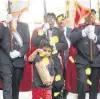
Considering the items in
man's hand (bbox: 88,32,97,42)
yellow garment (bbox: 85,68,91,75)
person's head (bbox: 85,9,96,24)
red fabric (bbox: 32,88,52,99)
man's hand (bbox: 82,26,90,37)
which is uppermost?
person's head (bbox: 85,9,96,24)

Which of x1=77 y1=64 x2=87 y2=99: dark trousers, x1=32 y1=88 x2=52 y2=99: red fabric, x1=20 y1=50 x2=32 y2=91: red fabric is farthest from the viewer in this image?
x1=20 y1=50 x2=32 y2=91: red fabric

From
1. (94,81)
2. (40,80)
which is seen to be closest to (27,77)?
(94,81)

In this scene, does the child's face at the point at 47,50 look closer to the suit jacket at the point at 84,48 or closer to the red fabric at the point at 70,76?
the suit jacket at the point at 84,48

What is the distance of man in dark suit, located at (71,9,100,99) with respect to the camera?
296 inches

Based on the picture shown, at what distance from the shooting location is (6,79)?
24.1 ft

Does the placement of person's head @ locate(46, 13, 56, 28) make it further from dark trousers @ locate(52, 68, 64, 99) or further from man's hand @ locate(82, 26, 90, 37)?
dark trousers @ locate(52, 68, 64, 99)

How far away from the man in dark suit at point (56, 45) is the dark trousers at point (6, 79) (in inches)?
24.6

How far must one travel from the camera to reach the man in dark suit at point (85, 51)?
752cm

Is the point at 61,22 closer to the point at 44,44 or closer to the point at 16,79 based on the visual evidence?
the point at 16,79

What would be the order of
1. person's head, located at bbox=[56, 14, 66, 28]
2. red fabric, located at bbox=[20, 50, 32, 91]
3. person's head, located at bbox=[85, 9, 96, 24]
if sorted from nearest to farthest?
1. person's head, located at bbox=[85, 9, 96, 24]
2. red fabric, located at bbox=[20, 50, 32, 91]
3. person's head, located at bbox=[56, 14, 66, 28]

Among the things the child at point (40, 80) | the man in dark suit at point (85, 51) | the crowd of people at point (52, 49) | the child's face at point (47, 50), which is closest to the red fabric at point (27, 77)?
Answer: the crowd of people at point (52, 49)

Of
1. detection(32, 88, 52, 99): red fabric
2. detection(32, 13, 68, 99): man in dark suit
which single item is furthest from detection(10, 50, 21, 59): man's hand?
detection(32, 88, 52, 99): red fabric

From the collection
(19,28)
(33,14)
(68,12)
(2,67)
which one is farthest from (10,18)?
(68,12)

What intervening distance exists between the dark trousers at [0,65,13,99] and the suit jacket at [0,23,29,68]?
93mm
